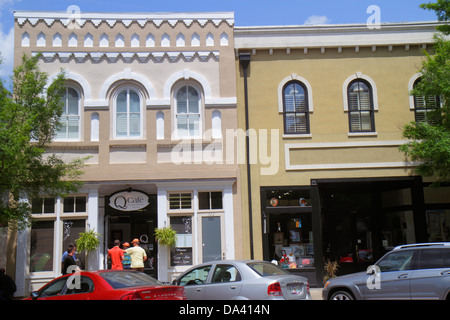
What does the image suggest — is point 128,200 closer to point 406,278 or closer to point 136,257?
point 136,257

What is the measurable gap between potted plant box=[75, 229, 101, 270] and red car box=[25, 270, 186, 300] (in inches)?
218

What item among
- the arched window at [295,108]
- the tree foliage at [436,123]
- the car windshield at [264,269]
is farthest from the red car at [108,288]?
the tree foliage at [436,123]

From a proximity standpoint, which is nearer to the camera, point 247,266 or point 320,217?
point 247,266

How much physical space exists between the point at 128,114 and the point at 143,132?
2.73 feet

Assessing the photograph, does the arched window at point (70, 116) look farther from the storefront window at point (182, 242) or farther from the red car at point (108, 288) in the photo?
the red car at point (108, 288)

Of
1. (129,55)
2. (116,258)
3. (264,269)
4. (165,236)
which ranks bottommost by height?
(264,269)

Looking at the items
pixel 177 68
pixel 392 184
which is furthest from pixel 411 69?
pixel 177 68

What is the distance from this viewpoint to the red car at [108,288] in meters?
8.82

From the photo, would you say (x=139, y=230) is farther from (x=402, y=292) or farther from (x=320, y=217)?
(x=402, y=292)

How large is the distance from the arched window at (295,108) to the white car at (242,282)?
7.19m

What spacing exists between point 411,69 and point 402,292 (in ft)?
32.1

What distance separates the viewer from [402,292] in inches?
411

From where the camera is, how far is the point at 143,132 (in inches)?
660

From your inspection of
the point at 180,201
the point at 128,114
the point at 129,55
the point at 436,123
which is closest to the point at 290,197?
the point at 180,201
